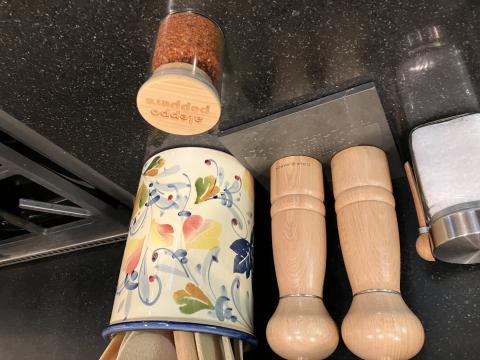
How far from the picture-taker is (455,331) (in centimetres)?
48

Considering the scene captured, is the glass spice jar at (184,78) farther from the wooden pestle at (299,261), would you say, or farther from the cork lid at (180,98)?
the wooden pestle at (299,261)

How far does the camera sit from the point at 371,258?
1.50ft

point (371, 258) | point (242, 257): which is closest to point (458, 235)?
point (371, 258)

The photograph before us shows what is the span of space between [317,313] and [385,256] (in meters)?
0.09

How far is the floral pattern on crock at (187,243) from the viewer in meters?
0.47

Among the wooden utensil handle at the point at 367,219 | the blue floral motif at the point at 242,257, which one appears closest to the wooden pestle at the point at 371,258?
the wooden utensil handle at the point at 367,219

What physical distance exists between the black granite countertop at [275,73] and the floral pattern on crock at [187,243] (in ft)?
0.23

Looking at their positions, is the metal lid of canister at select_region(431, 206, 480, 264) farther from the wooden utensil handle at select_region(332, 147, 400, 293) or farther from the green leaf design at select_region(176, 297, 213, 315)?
the green leaf design at select_region(176, 297, 213, 315)

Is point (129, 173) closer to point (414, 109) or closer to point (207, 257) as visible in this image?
point (207, 257)

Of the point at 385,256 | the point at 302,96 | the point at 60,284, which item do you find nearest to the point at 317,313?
the point at 385,256

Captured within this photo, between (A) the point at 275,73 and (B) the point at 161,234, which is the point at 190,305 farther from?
(A) the point at 275,73

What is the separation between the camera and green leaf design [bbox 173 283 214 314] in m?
0.46

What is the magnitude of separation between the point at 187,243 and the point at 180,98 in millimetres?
176

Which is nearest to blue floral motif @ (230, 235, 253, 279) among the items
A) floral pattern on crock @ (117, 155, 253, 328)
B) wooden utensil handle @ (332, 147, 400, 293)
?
floral pattern on crock @ (117, 155, 253, 328)
